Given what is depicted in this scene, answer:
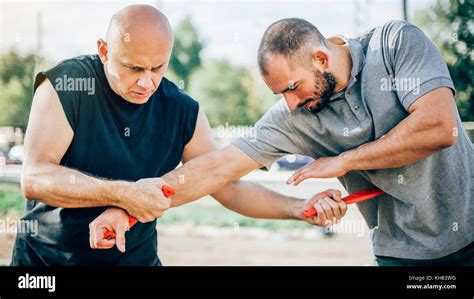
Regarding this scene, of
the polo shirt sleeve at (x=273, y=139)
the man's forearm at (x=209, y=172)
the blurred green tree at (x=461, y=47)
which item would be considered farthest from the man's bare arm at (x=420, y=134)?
the blurred green tree at (x=461, y=47)

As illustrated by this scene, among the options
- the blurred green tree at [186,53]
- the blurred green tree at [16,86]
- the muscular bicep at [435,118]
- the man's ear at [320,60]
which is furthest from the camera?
the blurred green tree at [186,53]

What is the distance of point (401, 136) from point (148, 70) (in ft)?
3.42

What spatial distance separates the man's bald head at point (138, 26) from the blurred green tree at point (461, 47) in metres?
1.85

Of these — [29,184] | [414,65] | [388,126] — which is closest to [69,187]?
[29,184]

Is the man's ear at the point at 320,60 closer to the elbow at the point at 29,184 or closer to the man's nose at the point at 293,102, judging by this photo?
the man's nose at the point at 293,102

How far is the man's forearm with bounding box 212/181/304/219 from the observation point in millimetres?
2730

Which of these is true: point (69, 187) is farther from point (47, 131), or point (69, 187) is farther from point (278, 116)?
point (278, 116)

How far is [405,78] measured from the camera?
2.23 m

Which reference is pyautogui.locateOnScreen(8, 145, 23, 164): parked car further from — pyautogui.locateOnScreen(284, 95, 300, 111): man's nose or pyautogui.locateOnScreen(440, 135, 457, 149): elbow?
pyautogui.locateOnScreen(440, 135, 457, 149): elbow

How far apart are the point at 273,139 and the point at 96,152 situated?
76cm

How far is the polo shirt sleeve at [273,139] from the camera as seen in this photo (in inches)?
98.4

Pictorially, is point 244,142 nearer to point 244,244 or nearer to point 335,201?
point 335,201

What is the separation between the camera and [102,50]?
2510 mm

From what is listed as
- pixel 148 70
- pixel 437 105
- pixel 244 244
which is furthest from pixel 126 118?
pixel 244 244
